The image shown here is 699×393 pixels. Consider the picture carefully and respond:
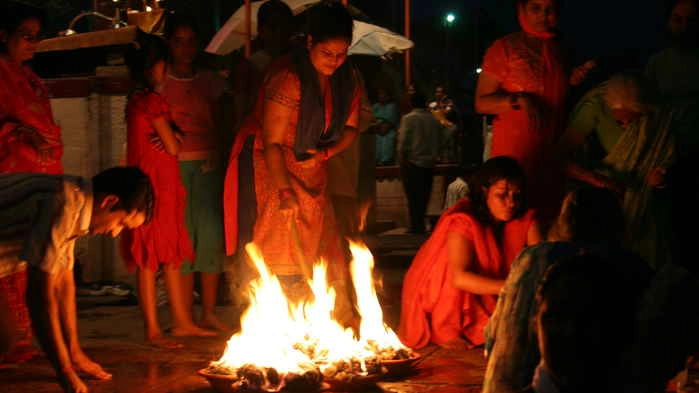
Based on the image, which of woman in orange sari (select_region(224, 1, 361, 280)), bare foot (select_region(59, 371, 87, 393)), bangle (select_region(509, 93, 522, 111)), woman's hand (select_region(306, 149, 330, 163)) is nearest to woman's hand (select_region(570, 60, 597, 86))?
bangle (select_region(509, 93, 522, 111))

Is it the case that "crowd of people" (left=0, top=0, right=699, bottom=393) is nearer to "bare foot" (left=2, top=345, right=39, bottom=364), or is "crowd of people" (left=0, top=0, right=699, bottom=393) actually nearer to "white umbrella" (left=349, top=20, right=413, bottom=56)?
"bare foot" (left=2, top=345, right=39, bottom=364)

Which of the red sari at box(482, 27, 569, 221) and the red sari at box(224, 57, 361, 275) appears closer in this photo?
the red sari at box(224, 57, 361, 275)

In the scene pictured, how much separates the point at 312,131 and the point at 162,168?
1.13 meters

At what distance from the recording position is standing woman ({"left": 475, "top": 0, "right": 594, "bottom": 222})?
6.02m

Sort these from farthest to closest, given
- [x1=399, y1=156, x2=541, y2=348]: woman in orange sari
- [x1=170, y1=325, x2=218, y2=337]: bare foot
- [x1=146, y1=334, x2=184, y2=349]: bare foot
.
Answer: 1. [x1=170, y1=325, x2=218, y2=337]: bare foot
2. [x1=146, y1=334, x2=184, y2=349]: bare foot
3. [x1=399, y1=156, x2=541, y2=348]: woman in orange sari

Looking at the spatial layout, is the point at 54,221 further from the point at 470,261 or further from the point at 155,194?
the point at 470,261

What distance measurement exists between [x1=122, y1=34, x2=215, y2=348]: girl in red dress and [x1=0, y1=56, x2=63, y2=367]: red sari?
58 cm

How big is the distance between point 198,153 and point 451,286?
198 cm

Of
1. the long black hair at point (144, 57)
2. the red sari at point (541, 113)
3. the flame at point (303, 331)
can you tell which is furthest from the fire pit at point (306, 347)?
the long black hair at point (144, 57)

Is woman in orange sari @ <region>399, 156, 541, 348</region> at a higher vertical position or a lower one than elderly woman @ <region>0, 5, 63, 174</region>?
lower

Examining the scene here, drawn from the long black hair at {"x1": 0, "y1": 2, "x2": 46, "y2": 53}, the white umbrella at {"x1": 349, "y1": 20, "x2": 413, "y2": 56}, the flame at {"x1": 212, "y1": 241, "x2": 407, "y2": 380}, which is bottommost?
the flame at {"x1": 212, "y1": 241, "x2": 407, "y2": 380}

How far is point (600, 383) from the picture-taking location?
287cm

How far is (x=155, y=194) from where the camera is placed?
6207 mm

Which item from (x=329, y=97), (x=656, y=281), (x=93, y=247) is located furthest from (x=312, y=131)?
(x=93, y=247)
